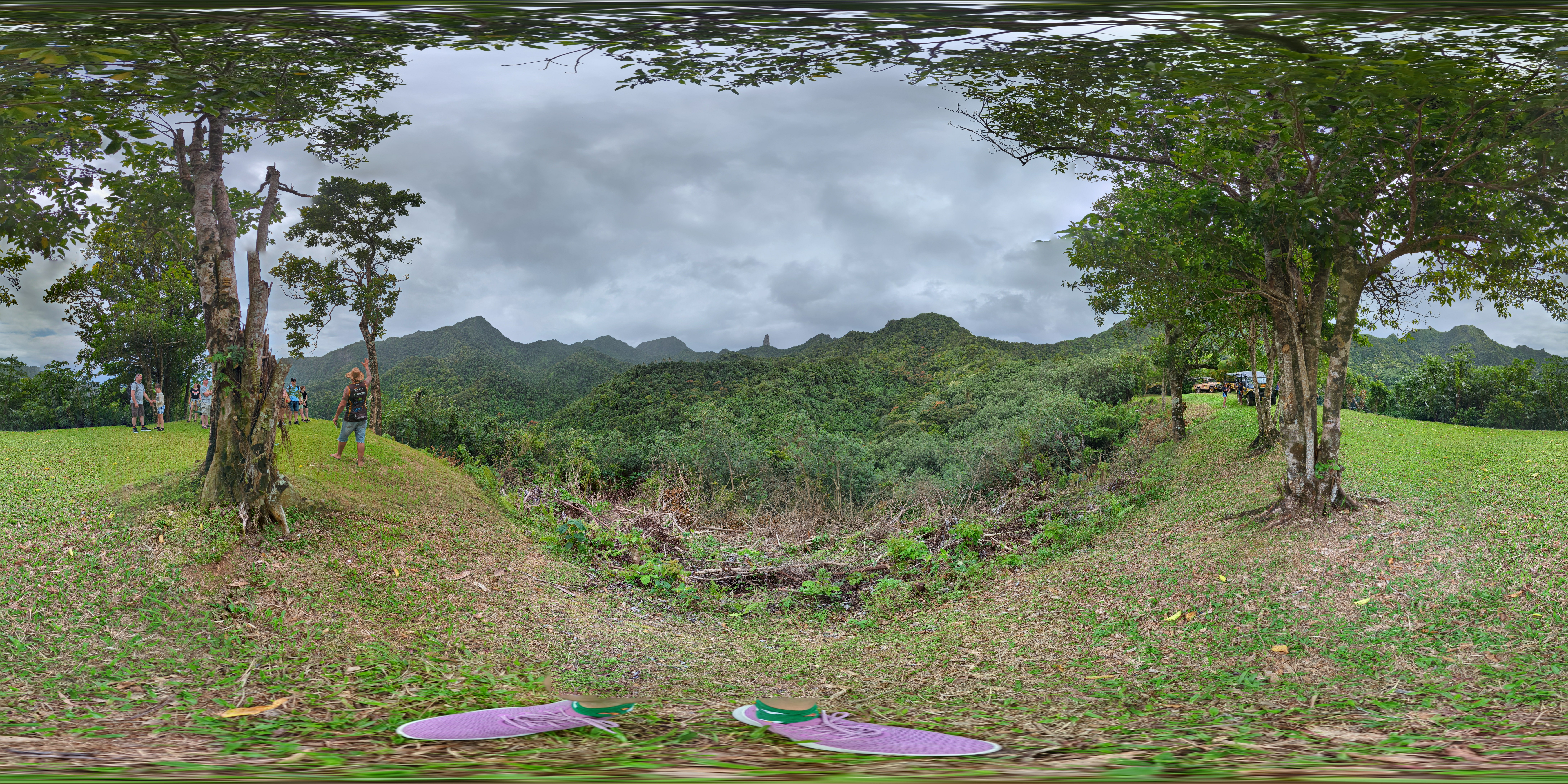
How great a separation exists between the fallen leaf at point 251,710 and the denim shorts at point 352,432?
250 centimetres

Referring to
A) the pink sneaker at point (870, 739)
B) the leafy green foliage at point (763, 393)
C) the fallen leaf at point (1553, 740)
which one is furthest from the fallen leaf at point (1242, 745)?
the leafy green foliage at point (763, 393)

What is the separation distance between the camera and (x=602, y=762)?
1.38 m

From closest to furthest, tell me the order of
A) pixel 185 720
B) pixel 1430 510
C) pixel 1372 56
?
pixel 185 720 → pixel 1372 56 → pixel 1430 510

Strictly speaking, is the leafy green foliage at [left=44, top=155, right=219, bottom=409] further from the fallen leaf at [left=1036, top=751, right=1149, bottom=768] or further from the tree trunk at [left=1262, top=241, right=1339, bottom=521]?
the tree trunk at [left=1262, top=241, right=1339, bottom=521]

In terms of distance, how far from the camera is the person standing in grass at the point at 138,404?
9.87ft

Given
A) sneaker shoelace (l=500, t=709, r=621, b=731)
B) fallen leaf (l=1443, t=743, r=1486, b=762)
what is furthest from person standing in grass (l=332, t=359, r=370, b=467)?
fallen leaf (l=1443, t=743, r=1486, b=762)

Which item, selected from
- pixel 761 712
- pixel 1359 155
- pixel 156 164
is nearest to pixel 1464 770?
pixel 761 712

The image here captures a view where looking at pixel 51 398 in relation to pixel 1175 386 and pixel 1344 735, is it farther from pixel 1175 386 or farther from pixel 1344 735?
pixel 1175 386

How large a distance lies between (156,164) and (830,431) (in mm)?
9695

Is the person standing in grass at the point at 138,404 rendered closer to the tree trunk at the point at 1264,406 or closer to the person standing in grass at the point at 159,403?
the person standing in grass at the point at 159,403

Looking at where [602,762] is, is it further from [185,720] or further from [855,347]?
[855,347]

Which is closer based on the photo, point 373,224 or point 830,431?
point 373,224

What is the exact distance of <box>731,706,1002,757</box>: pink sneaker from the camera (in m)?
1.50

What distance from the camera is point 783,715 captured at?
1558 millimetres
